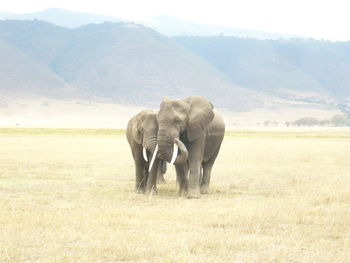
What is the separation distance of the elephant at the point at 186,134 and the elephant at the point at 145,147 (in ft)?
1.08

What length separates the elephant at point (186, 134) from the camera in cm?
1582

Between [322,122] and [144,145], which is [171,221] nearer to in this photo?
[144,145]

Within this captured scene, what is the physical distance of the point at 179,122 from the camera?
1620 centimetres

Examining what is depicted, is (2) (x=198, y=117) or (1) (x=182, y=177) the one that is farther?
(1) (x=182, y=177)

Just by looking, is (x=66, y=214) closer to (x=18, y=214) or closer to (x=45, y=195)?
(x=18, y=214)

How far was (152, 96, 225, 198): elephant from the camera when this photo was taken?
51.9 ft

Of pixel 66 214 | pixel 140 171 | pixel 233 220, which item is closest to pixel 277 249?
pixel 233 220

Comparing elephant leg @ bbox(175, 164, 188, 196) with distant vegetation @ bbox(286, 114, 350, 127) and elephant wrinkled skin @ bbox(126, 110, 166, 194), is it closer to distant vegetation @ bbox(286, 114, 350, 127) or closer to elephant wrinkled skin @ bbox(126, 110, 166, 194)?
elephant wrinkled skin @ bbox(126, 110, 166, 194)

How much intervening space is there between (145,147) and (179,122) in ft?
3.43

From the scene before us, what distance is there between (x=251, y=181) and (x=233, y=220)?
9.03 m

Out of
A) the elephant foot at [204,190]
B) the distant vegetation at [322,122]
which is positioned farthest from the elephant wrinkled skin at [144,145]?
the distant vegetation at [322,122]

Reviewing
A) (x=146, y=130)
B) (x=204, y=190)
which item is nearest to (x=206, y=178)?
(x=204, y=190)

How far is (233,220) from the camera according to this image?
12.8m

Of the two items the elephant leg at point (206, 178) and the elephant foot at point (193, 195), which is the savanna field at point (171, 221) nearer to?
the elephant foot at point (193, 195)
